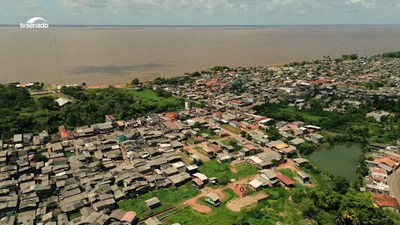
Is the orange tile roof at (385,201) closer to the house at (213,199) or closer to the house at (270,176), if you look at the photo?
the house at (270,176)

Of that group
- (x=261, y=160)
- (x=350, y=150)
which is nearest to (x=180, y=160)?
(x=261, y=160)

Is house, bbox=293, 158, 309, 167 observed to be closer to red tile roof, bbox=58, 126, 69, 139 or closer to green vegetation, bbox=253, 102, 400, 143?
green vegetation, bbox=253, 102, 400, 143

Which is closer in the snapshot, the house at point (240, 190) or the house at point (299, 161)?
the house at point (240, 190)

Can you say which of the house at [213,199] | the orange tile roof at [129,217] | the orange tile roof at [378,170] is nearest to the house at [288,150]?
the orange tile roof at [378,170]

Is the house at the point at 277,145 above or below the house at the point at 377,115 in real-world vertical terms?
below

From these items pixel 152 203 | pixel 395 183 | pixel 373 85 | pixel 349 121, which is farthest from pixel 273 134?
pixel 373 85

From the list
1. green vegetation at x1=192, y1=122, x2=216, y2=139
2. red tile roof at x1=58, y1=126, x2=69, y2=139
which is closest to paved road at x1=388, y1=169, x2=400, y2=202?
green vegetation at x1=192, y1=122, x2=216, y2=139

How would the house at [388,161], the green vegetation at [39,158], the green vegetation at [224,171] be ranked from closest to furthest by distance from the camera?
the green vegetation at [224,171] < the house at [388,161] < the green vegetation at [39,158]
